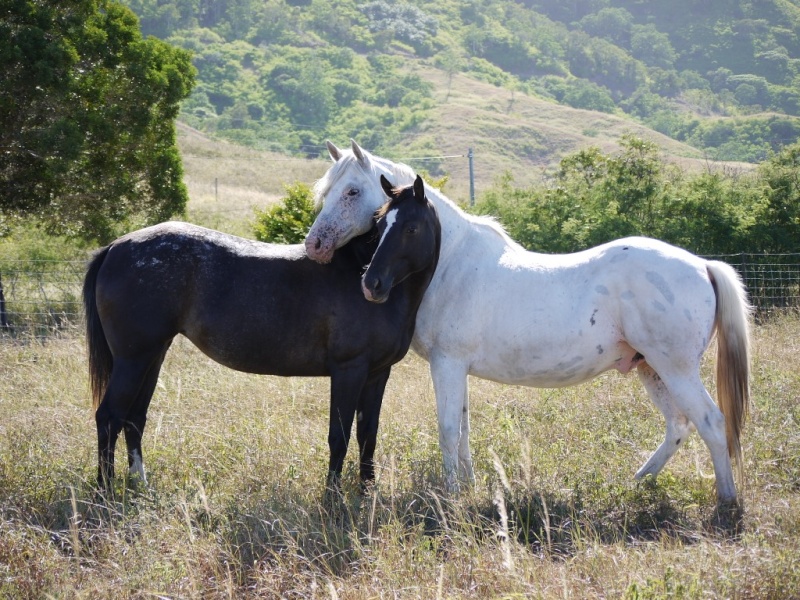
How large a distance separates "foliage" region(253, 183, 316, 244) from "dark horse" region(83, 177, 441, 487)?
7.14m

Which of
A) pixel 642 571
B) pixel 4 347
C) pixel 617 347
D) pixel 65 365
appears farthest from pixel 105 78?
pixel 642 571

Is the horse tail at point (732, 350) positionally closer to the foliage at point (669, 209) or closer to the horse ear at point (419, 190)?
the horse ear at point (419, 190)

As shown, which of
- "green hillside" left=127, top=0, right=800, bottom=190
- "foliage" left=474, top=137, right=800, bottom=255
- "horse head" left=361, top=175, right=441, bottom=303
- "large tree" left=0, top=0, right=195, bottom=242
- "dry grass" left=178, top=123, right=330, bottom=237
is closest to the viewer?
"horse head" left=361, top=175, right=441, bottom=303

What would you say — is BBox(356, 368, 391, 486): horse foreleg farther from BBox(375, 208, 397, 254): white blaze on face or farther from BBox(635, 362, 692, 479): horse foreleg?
BBox(635, 362, 692, 479): horse foreleg

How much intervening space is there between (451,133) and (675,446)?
6671 cm

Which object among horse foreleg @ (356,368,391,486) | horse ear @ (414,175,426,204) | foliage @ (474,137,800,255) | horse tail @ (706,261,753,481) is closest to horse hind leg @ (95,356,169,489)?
horse foreleg @ (356,368,391,486)

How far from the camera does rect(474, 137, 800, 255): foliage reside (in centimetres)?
1174

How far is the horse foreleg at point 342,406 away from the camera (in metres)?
4.58

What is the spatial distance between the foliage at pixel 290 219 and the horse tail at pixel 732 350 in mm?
8127

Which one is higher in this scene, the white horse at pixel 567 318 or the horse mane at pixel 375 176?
the horse mane at pixel 375 176

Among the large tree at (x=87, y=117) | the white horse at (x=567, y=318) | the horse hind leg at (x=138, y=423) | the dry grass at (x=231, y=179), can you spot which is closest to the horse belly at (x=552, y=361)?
the white horse at (x=567, y=318)

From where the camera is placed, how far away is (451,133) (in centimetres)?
6956

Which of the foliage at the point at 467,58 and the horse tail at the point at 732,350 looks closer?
the horse tail at the point at 732,350

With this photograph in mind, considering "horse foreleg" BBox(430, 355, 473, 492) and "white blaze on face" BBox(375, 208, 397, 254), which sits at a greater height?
"white blaze on face" BBox(375, 208, 397, 254)
